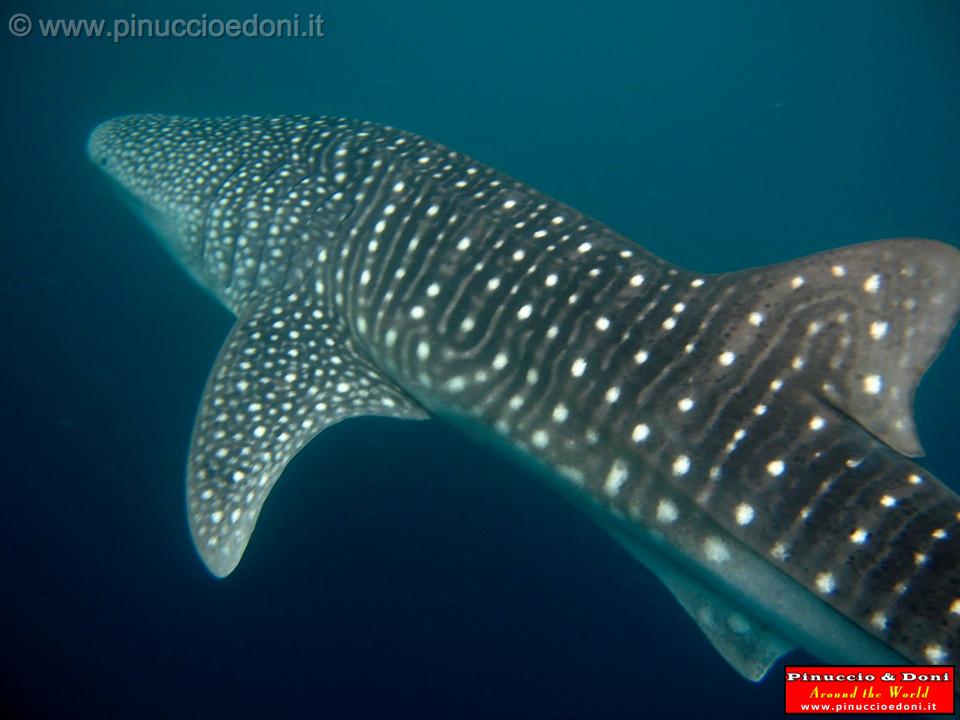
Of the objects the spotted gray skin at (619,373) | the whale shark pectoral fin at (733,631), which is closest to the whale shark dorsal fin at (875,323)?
the spotted gray skin at (619,373)

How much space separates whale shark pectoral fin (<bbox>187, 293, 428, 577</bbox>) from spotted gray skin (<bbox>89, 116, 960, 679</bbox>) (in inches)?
0.6

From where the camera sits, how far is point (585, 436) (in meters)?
3.47

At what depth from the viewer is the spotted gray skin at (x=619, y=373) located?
2740mm

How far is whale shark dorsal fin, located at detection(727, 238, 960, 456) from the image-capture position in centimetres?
298

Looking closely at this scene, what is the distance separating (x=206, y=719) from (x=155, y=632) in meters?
0.92

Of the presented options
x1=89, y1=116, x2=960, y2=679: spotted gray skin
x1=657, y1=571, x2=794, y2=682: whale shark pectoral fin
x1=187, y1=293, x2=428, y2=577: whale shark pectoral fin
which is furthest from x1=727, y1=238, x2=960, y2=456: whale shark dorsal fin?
x1=187, y1=293, x2=428, y2=577: whale shark pectoral fin

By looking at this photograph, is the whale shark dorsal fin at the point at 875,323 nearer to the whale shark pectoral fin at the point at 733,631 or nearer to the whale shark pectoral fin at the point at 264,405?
the whale shark pectoral fin at the point at 733,631

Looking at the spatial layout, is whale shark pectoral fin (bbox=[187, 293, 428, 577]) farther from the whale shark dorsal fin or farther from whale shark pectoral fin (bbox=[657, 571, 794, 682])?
the whale shark dorsal fin

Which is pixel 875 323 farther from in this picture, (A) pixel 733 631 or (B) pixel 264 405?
(B) pixel 264 405

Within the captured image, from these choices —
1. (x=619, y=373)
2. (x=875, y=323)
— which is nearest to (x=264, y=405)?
(x=619, y=373)

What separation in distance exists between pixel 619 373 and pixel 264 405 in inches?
101

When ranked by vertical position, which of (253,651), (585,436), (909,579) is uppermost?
(909,579)

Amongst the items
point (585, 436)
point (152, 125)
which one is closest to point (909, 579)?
point (585, 436)

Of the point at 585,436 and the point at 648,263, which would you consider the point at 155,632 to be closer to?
the point at 585,436
